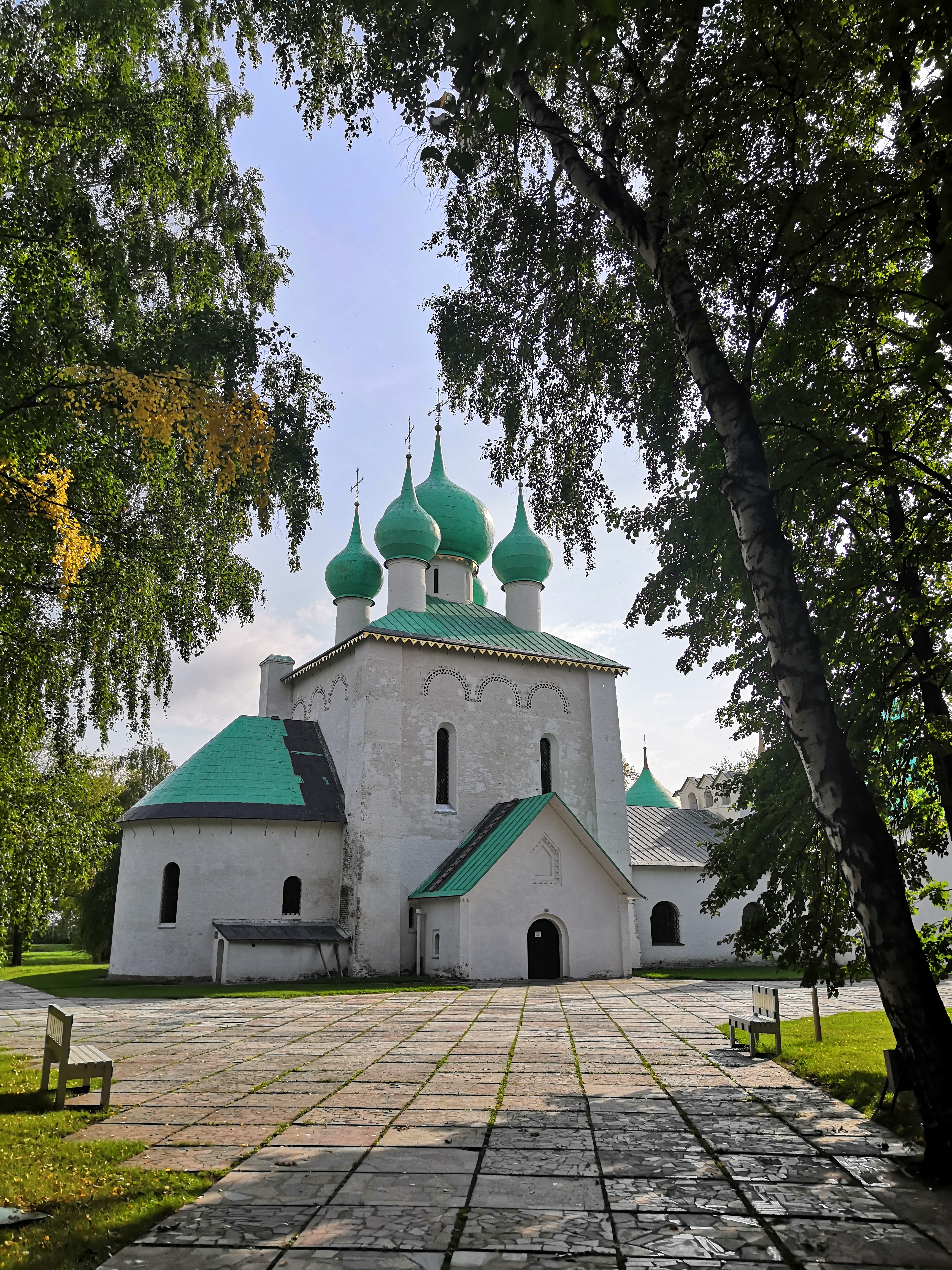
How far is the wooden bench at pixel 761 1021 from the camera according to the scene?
10039 mm

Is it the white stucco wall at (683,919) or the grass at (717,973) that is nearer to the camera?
the grass at (717,973)

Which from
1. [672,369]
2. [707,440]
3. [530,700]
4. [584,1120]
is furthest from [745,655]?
[530,700]

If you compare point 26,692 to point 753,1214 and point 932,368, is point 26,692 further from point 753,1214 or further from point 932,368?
point 932,368

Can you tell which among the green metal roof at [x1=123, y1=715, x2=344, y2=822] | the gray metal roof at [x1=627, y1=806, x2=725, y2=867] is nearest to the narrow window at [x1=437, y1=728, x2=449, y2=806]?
the green metal roof at [x1=123, y1=715, x2=344, y2=822]

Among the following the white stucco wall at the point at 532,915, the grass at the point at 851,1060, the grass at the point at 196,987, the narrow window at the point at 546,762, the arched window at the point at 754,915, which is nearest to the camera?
the grass at the point at 851,1060

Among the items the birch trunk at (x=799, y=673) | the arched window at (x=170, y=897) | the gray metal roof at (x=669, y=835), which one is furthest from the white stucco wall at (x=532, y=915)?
the birch trunk at (x=799, y=673)

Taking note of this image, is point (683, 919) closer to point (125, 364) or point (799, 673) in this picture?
point (799, 673)

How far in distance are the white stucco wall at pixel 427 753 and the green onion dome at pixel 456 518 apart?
17.3ft

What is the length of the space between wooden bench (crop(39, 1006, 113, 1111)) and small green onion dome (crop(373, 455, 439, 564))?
69.3 feet

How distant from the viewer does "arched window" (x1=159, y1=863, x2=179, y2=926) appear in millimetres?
23469

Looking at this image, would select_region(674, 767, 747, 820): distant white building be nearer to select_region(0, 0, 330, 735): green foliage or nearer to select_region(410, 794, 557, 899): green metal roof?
select_region(410, 794, 557, 899): green metal roof

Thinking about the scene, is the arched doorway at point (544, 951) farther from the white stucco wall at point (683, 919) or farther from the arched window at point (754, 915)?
the arched window at point (754, 915)

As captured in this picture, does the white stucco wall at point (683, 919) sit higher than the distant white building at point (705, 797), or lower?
lower

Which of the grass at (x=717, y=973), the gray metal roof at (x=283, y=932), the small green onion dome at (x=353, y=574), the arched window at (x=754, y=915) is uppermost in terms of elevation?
the small green onion dome at (x=353, y=574)
